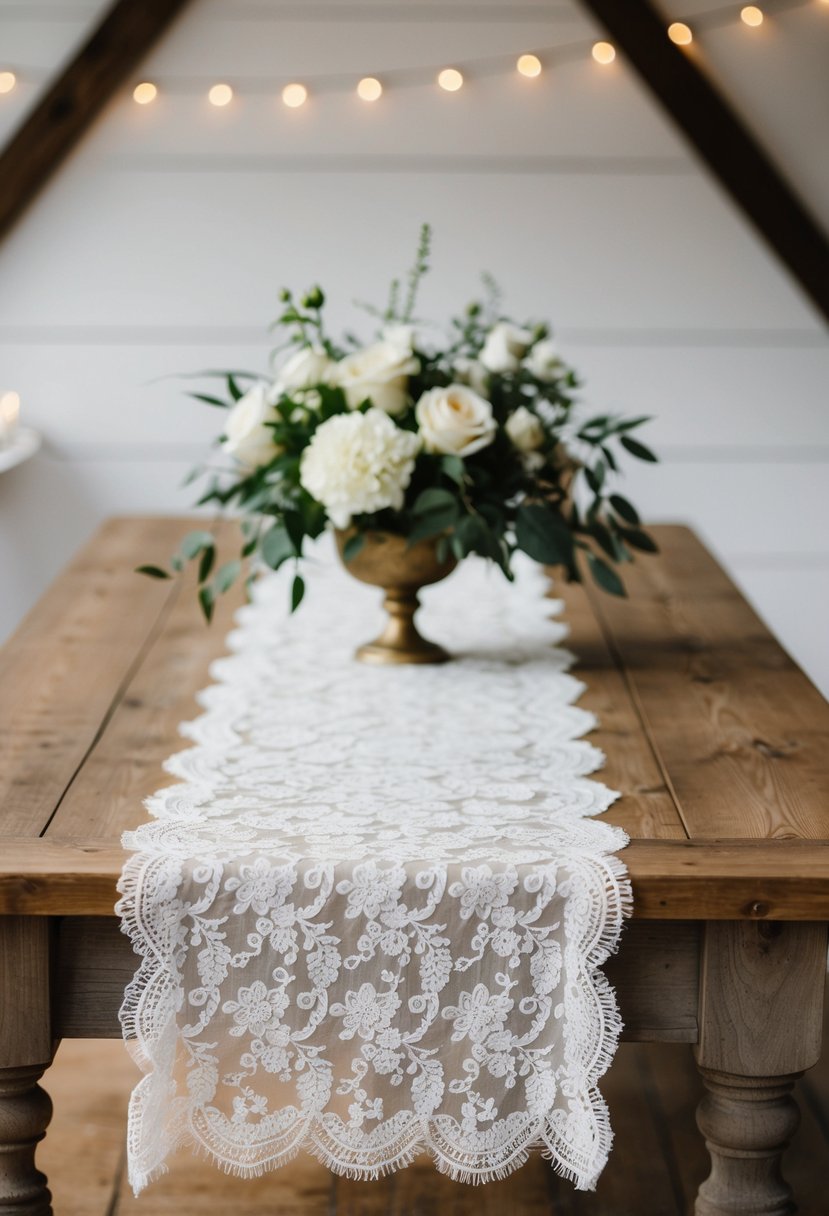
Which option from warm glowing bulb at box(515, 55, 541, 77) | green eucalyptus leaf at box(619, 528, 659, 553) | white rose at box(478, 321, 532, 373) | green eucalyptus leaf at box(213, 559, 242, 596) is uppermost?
warm glowing bulb at box(515, 55, 541, 77)

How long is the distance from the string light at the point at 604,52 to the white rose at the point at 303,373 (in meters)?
1.65

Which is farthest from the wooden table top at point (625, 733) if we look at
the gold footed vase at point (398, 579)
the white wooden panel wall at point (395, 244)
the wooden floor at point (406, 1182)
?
the white wooden panel wall at point (395, 244)

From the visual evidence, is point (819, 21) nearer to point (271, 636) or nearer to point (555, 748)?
point (271, 636)

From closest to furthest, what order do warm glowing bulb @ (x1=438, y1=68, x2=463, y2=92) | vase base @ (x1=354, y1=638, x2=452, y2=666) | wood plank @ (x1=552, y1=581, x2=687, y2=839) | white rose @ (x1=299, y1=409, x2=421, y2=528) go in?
wood plank @ (x1=552, y1=581, x2=687, y2=839)
white rose @ (x1=299, y1=409, x2=421, y2=528)
vase base @ (x1=354, y1=638, x2=452, y2=666)
warm glowing bulb @ (x1=438, y1=68, x2=463, y2=92)

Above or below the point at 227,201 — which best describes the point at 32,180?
above

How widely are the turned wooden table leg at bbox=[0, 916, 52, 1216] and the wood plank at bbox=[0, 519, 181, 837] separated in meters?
0.10

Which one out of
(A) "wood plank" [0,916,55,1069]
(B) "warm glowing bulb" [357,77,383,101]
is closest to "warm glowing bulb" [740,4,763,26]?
(B) "warm glowing bulb" [357,77,383,101]

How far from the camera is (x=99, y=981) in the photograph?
1.13m

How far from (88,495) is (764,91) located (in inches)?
67.4

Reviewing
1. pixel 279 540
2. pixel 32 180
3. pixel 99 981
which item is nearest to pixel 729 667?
pixel 279 540

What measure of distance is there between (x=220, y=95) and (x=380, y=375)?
1.64 m

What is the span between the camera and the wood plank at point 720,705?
4.06ft

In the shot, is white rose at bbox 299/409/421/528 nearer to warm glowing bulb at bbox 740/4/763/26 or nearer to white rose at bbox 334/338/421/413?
white rose at bbox 334/338/421/413

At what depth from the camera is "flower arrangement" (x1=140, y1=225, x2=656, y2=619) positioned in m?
1.51
